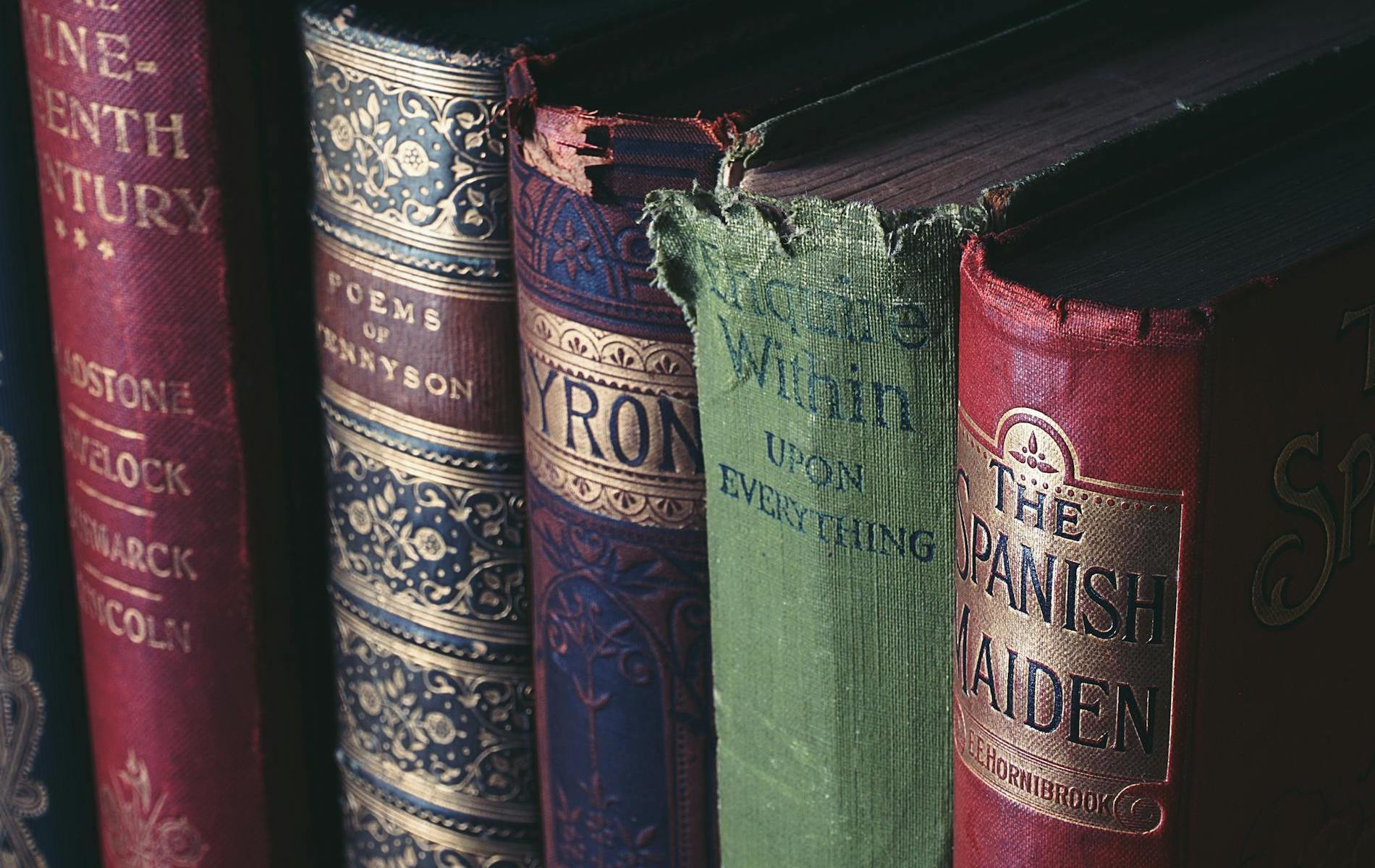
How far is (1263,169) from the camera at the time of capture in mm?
522

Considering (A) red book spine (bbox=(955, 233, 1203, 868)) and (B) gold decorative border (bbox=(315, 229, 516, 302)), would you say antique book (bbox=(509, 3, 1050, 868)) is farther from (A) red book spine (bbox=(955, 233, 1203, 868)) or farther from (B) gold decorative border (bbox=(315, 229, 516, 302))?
(A) red book spine (bbox=(955, 233, 1203, 868))

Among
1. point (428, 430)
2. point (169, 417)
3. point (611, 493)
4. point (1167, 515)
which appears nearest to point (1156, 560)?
point (1167, 515)

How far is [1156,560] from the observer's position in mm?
455

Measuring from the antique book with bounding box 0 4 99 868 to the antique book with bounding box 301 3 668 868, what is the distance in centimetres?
14

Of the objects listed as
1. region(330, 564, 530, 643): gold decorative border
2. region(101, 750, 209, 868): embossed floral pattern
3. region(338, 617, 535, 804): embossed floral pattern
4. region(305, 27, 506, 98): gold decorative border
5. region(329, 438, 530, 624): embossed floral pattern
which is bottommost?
region(101, 750, 209, 868): embossed floral pattern

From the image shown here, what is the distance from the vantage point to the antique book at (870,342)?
1.66ft

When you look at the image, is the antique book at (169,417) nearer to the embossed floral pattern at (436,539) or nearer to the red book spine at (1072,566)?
the embossed floral pattern at (436,539)

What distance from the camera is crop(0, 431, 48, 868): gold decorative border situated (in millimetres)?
815

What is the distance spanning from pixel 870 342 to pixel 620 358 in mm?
114

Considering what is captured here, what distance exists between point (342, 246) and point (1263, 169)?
1.11 ft

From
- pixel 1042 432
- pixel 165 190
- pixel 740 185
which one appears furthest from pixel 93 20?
pixel 1042 432

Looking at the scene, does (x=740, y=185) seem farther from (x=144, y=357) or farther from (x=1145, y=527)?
(x=144, y=357)

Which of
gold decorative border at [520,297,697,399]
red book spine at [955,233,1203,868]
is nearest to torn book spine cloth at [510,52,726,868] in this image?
gold decorative border at [520,297,697,399]

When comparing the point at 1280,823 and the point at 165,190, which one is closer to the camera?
the point at 1280,823
